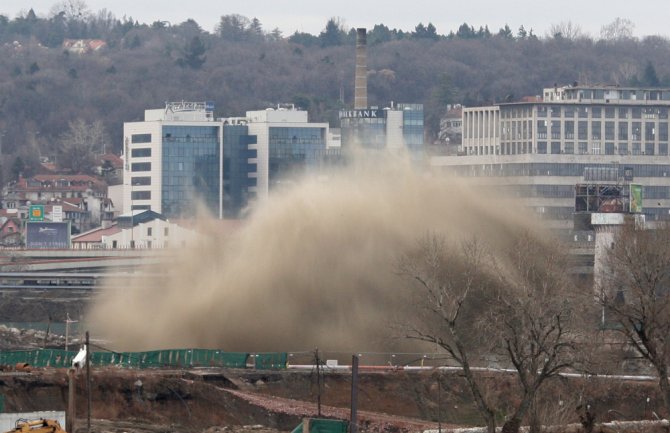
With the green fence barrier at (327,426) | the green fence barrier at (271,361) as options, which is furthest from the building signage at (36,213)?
the green fence barrier at (327,426)

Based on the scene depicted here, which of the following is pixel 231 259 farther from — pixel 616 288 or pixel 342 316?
pixel 616 288

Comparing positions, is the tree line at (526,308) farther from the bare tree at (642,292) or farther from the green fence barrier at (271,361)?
the green fence barrier at (271,361)

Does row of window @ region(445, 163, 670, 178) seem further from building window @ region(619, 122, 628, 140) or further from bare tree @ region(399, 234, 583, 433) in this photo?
bare tree @ region(399, 234, 583, 433)

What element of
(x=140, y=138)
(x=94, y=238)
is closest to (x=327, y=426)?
(x=94, y=238)

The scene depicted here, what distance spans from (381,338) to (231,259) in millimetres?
7813

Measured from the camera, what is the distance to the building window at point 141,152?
18050cm

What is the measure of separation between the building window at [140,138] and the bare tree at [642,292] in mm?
82087

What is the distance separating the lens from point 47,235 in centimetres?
16400

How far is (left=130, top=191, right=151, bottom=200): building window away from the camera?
18138 cm

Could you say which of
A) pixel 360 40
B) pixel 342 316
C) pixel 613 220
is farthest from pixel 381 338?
pixel 360 40

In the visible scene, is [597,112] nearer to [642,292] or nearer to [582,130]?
[582,130]

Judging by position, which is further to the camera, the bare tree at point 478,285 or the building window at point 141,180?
the building window at point 141,180

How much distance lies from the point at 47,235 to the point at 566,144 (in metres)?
47.2

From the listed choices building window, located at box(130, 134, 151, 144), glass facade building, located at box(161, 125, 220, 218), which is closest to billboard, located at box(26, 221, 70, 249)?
glass facade building, located at box(161, 125, 220, 218)
